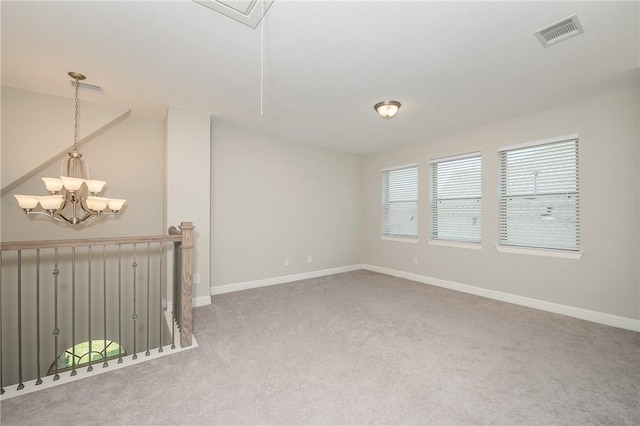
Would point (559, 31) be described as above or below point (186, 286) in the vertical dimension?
above

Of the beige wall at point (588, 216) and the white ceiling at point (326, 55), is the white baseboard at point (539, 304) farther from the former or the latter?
the white ceiling at point (326, 55)

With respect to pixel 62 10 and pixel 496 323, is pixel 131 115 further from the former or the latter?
pixel 496 323

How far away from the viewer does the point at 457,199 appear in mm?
4438

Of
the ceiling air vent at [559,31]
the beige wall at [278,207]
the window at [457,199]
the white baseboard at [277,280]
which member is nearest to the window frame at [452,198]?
the window at [457,199]

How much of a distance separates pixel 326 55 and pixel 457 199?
3210 mm

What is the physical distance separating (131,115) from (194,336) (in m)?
2.99

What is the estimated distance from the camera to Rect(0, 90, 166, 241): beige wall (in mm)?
3000

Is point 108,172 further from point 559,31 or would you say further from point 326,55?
point 559,31

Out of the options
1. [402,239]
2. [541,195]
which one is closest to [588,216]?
[541,195]

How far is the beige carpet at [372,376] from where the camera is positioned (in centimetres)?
169

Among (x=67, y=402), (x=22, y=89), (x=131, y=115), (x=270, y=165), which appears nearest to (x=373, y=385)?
(x=67, y=402)

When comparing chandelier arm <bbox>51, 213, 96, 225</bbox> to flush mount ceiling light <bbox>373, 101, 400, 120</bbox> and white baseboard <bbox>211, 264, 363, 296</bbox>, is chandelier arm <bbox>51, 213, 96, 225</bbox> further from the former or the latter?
flush mount ceiling light <bbox>373, 101, 400, 120</bbox>

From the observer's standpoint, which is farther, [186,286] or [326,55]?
[186,286]

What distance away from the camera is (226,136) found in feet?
14.0
